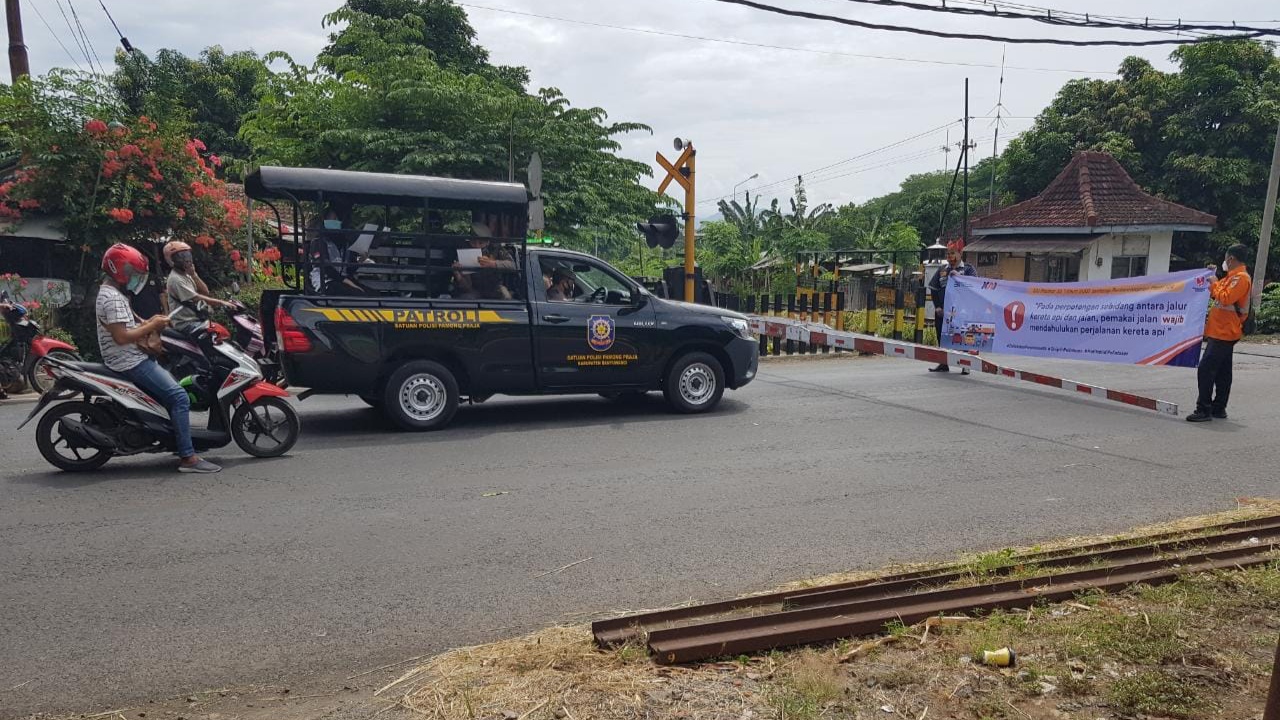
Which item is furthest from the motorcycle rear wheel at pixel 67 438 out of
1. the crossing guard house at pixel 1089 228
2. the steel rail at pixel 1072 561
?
the crossing guard house at pixel 1089 228

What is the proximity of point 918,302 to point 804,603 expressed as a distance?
12.5 meters

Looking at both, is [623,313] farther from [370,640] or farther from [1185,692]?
[1185,692]

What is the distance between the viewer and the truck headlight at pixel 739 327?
982 centimetres

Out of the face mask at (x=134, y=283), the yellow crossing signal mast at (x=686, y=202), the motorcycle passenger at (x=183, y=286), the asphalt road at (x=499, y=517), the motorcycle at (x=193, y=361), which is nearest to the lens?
the asphalt road at (x=499, y=517)

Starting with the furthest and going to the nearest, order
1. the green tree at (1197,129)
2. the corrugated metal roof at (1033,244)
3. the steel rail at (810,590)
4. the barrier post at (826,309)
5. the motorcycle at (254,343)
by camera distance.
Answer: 1. the green tree at (1197,129)
2. the corrugated metal roof at (1033,244)
3. the barrier post at (826,309)
4. the motorcycle at (254,343)
5. the steel rail at (810,590)

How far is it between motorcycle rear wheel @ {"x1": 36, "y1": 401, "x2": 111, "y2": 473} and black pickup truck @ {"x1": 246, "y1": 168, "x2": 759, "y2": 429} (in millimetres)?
1661

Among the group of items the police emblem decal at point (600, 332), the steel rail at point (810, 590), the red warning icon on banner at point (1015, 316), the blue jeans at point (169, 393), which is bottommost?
the steel rail at point (810, 590)

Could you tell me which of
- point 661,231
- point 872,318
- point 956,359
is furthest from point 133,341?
point 872,318

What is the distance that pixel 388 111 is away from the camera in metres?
18.5

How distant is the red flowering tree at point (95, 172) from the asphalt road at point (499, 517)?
13.6 ft

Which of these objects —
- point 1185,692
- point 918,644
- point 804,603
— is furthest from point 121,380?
point 1185,692

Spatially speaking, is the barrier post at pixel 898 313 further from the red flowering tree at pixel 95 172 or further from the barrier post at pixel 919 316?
the red flowering tree at pixel 95 172

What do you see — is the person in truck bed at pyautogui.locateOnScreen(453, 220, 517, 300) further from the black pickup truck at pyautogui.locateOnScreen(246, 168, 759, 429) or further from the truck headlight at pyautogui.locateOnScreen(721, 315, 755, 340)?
the truck headlight at pyautogui.locateOnScreen(721, 315, 755, 340)

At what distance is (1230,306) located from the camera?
30.3 feet
